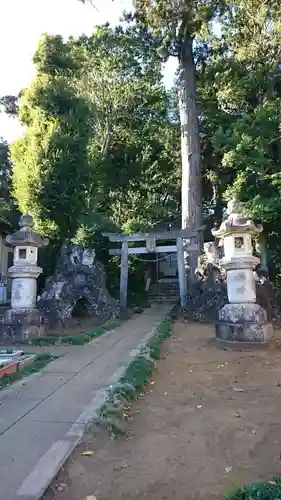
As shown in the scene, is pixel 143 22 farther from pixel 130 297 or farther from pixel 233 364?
pixel 233 364

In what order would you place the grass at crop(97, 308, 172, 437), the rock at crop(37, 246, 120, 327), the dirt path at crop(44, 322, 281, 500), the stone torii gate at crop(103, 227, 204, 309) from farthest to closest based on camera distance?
the stone torii gate at crop(103, 227, 204, 309) < the rock at crop(37, 246, 120, 327) < the grass at crop(97, 308, 172, 437) < the dirt path at crop(44, 322, 281, 500)

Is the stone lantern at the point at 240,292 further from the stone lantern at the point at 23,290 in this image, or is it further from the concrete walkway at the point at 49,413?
the stone lantern at the point at 23,290

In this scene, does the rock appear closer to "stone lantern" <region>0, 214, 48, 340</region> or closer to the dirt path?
"stone lantern" <region>0, 214, 48, 340</region>

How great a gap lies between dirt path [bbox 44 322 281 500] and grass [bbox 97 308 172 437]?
119mm

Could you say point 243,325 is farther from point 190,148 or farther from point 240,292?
point 190,148

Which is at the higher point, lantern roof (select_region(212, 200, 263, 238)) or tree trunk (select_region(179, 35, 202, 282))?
tree trunk (select_region(179, 35, 202, 282))

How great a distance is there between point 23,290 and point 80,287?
2.72m

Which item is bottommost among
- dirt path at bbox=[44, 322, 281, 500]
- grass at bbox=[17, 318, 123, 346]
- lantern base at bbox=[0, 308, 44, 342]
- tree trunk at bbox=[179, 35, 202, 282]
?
dirt path at bbox=[44, 322, 281, 500]

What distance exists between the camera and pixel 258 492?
2.36 m

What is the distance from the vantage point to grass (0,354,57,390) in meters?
5.26

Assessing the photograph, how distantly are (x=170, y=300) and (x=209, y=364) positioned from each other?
12555mm

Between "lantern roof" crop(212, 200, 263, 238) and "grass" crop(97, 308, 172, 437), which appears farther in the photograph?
"lantern roof" crop(212, 200, 263, 238)

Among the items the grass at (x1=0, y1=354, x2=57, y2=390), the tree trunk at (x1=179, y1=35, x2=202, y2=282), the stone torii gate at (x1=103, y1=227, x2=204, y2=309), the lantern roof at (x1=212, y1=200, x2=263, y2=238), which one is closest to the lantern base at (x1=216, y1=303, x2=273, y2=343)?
the lantern roof at (x1=212, y1=200, x2=263, y2=238)

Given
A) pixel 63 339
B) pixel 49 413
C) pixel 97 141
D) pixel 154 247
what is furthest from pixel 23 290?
pixel 97 141
